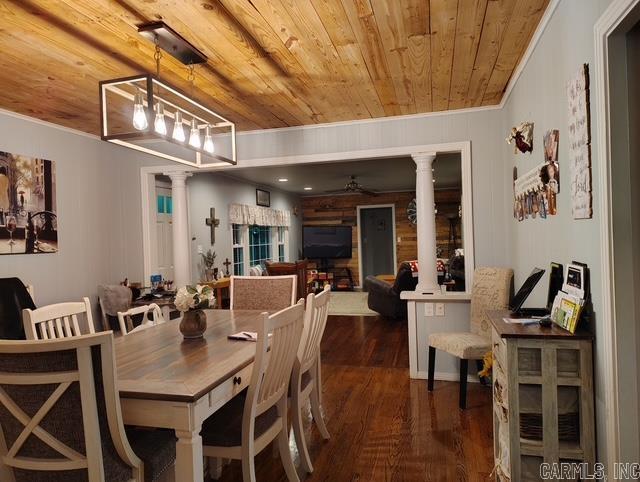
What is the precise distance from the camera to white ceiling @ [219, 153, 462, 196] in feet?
20.4

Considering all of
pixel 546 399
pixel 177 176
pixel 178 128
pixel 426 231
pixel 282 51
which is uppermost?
pixel 282 51

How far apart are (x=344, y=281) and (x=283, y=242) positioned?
5.85 feet

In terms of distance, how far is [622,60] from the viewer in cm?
149

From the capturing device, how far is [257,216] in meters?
7.64

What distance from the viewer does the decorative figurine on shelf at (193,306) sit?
228 centimetres

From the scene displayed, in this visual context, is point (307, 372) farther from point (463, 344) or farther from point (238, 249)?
point (238, 249)

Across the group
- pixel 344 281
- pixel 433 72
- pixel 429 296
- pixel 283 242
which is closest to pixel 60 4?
pixel 433 72

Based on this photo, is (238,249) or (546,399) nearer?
(546,399)

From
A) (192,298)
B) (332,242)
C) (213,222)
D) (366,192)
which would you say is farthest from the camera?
(332,242)

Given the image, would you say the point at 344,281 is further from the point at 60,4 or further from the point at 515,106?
the point at 60,4

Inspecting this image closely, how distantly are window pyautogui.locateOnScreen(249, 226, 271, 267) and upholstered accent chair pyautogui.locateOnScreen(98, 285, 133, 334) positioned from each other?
356 cm

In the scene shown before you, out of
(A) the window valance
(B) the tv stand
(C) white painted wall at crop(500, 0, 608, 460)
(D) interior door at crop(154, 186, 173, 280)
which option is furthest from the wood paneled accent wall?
(C) white painted wall at crop(500, 0, 608, 460)

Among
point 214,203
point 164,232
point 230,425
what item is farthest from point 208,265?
point 230,425

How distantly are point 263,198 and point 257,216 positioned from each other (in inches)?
26.2
